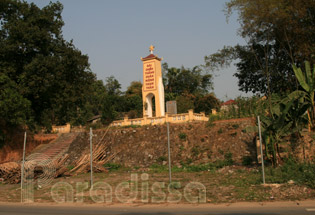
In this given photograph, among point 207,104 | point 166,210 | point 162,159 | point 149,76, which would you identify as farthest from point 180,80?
point 166,210

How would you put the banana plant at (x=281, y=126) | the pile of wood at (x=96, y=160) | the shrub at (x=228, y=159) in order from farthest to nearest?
1. the pile of wood at (x=96, y=160)
2. the shrub at (x=228, y=159)
3. the banana plant at (x=281, y=126)

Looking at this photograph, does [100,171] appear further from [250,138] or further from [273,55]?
[273,55]

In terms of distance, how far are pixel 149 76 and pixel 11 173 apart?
15039 mm

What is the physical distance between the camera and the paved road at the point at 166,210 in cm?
695

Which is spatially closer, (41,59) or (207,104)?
(41,59)

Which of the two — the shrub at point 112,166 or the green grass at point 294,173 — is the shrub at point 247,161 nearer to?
the green grass at point 294,173

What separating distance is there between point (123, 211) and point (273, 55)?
68.9 ft

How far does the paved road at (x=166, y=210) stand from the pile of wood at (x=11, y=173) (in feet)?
20.7

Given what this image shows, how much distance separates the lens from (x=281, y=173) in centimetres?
1056

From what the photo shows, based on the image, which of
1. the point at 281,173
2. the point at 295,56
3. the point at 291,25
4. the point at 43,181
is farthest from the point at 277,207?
the point at 295,56

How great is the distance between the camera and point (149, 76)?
27.0 meters

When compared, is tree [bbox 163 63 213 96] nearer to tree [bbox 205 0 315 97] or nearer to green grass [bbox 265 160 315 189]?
tree [bbox 205 0 315 97]

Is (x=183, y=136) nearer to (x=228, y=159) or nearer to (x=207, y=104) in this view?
(x=228, y=159)

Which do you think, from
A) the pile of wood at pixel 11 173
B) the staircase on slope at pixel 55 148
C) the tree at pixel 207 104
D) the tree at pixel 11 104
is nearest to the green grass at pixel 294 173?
the pile of wood at pixel 11 173
